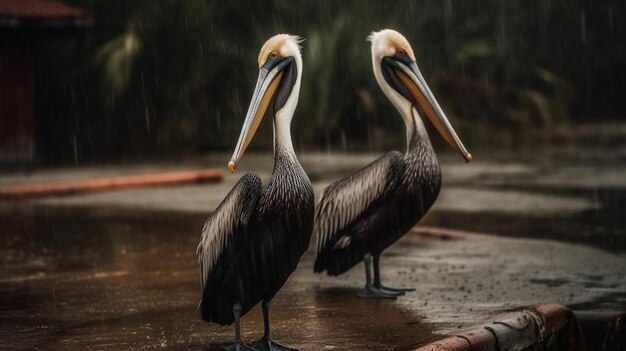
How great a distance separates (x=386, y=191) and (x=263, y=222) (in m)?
1.74

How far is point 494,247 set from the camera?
866cm

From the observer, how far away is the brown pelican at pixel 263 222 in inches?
192

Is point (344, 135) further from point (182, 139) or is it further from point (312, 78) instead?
point (182, 139)

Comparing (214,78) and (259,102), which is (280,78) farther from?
(214,78)

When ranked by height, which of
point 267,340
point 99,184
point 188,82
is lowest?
point 267,340

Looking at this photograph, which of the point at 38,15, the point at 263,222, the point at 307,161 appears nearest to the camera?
the point at 263,222

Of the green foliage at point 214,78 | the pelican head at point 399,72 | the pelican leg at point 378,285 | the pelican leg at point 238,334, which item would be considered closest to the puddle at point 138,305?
the pelican leg at point 378,285

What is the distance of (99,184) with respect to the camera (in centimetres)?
1395

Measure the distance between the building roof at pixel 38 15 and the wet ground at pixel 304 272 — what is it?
12.3 ft

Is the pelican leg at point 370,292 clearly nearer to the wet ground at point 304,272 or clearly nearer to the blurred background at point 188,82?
the wet ground at point 304,272

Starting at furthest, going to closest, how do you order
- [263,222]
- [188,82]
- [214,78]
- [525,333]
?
[214,78] < [188,82] < [525,333] < [263,222]

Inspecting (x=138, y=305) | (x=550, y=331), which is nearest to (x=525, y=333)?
(x=550, y=331)

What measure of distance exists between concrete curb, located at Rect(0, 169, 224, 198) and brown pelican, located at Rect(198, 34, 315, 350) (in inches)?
340

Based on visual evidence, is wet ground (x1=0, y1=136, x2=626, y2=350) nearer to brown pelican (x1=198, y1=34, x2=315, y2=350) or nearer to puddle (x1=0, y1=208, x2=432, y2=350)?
puddle (x1=0, y1=208, x2=432, y2=350)
